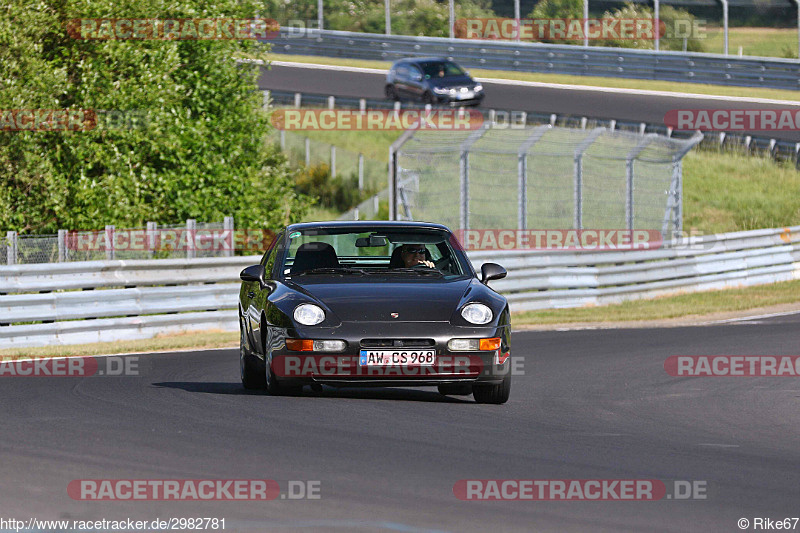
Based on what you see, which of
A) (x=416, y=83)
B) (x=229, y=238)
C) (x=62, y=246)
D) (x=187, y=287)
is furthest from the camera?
(x=416, y=83)

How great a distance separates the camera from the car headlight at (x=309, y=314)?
10.1 metres

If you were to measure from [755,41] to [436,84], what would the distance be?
1397cm

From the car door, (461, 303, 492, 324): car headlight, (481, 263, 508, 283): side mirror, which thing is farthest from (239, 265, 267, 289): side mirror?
the car door

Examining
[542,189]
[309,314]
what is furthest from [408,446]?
[542,189]

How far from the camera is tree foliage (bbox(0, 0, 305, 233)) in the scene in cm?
2483

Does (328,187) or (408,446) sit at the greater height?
(408,446)

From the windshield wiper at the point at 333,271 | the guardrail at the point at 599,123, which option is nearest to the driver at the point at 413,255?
the windshield wiper at the point at 333,271

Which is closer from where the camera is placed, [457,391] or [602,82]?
[457,391]

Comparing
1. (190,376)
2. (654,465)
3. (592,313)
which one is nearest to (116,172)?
(592,313)

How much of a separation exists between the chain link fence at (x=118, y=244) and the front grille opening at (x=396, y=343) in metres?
7.79

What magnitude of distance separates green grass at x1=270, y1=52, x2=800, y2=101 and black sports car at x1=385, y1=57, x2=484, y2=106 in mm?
5078

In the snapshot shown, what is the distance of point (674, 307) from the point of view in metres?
A: 23.1

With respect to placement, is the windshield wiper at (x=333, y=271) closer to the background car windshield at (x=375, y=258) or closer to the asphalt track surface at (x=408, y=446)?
the background car windshield at (x=375, y=258)

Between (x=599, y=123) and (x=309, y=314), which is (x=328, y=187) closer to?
(x=599, y=123)
